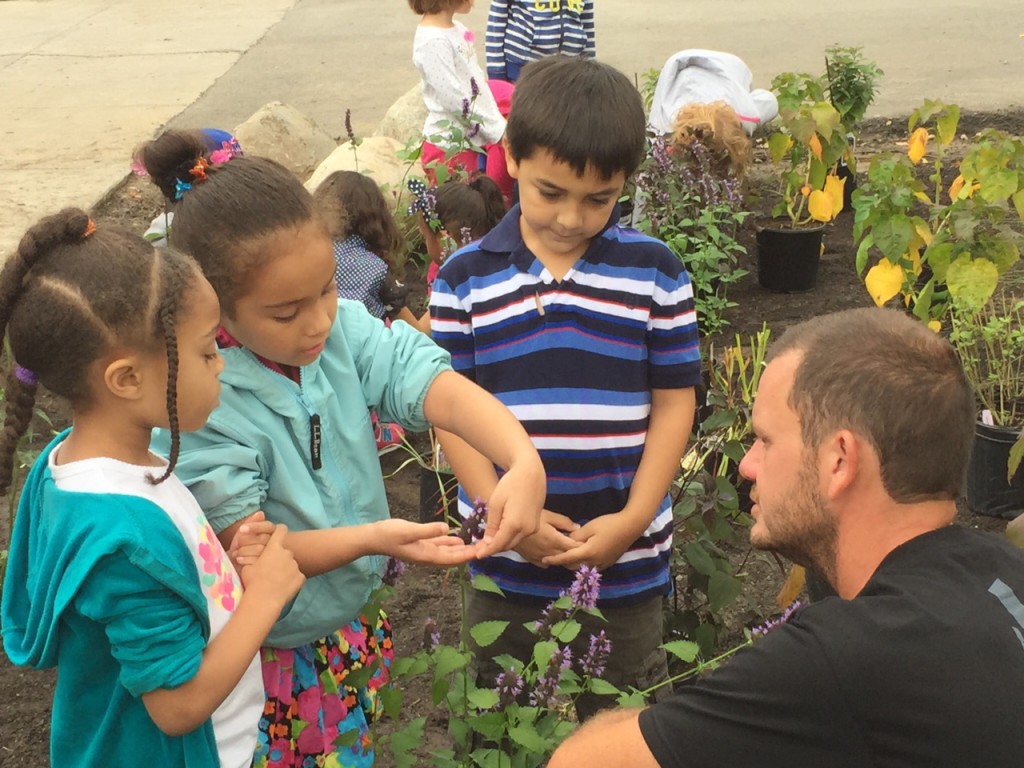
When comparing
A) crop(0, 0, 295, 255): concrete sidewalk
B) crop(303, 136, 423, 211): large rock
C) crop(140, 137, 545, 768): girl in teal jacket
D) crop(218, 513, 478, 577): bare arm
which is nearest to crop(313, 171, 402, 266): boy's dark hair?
crop(303, 136, 423, 211): large rock

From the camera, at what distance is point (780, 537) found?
1.72 m

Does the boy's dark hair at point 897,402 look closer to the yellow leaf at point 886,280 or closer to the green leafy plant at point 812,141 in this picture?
the yellow leaf at point 886,280

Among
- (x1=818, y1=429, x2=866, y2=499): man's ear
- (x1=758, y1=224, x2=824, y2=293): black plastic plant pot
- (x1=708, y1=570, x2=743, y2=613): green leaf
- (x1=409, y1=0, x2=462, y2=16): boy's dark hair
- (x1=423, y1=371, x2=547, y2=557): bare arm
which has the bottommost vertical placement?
(x1=758, y1=224, x2=824, y2=293): black plastic plant pot

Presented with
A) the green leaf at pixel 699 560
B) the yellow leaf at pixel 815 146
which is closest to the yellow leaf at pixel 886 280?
the yellow leaf at pixel 815 146

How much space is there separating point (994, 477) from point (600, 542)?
80.9 inches

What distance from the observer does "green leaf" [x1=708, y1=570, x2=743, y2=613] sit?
251 cm

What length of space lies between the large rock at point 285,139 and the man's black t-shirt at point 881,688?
223 inches

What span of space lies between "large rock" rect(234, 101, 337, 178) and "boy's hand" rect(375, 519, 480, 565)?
525 centimetres

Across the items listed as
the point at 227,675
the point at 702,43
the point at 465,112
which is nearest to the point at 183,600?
the point at 227,675

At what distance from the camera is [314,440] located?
1815 millimetres

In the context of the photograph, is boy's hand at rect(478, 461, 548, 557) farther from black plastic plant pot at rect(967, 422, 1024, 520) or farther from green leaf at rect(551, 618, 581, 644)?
black plastic plant pot at rect(967, 422, 1024, 520)

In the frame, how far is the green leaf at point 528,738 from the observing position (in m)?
1.75

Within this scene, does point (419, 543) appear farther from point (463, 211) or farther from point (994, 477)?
point (463, 211)

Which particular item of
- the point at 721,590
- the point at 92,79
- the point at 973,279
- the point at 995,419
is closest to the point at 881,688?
the point at 721,590
